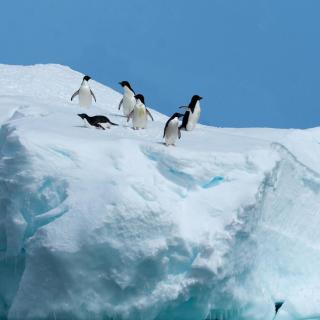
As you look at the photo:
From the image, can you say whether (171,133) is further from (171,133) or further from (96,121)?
(96,121)

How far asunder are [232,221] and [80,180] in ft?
4.97

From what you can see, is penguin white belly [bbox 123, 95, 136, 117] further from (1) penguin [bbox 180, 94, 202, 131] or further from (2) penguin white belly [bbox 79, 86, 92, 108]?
(1) penguin [bbox 180, 94, 202, 131]

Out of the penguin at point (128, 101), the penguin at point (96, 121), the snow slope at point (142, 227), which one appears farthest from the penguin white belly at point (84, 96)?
the snow slope at point (142, 227)

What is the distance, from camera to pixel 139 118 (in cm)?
1075

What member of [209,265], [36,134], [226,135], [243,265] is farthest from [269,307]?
[36,134]

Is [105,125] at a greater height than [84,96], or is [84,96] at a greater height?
[84,96]

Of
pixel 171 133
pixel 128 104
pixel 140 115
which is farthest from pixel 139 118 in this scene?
pixel 128 104

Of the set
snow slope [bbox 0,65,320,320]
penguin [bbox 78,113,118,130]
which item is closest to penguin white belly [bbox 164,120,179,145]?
snow slope [bbox 0,65,320,320]

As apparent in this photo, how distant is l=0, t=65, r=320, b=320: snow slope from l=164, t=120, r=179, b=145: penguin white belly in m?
0.20

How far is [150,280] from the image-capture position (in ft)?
27.4

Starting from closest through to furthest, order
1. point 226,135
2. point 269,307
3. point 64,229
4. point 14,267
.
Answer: point 64,229, point 14,267, point 269,307, point 226,135

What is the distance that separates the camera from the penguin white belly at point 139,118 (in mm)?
10672

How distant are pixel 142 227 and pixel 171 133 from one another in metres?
1.50

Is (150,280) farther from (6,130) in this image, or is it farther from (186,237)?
(6,130)
